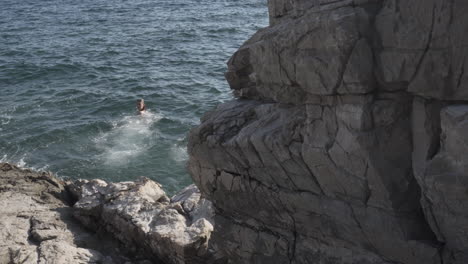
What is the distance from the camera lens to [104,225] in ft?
54.9

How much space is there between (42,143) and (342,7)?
2034 cm

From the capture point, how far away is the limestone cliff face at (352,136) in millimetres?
8664

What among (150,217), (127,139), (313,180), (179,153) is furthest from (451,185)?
(127,139)

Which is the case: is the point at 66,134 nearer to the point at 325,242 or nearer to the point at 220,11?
the point at 325,242

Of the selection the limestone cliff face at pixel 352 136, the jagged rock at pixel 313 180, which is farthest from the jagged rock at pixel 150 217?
the limestone cliff face at pixel 352 136

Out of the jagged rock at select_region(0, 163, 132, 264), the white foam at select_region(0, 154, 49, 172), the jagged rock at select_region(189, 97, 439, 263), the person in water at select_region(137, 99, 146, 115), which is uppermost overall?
the jagged rock at select_region(189, 97, 439, 263)

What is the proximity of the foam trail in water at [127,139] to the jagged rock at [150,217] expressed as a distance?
618 centimetres

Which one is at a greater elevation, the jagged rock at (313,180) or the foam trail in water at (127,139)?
the jagged rock at (313,180)

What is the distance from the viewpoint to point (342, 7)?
373 inches

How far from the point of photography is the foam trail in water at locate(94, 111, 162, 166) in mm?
24625

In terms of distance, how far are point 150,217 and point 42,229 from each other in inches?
128

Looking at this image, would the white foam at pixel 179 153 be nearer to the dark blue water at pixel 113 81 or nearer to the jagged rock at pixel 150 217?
the dark blue water at pixel 113 81

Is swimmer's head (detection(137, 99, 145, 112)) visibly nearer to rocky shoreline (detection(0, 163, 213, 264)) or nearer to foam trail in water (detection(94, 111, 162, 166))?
foam trail in water (detection(94, 111, 162, 166))

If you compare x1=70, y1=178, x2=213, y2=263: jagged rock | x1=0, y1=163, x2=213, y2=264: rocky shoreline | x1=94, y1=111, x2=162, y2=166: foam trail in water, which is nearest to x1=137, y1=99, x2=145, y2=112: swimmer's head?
x1=94, y1=111, x2=162, y2=166: foam trail in water
